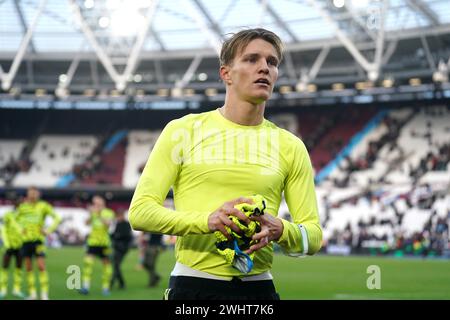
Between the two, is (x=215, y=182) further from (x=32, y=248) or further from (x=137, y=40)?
(x=137, y=40)

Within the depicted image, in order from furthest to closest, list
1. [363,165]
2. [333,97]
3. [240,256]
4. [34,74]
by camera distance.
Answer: [34,74] → [333,97] → [363,165] → [240,256]

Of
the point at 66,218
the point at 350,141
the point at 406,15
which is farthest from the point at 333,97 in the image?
the point at 66,218

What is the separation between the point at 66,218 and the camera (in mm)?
46500

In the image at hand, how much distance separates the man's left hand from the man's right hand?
6 cm

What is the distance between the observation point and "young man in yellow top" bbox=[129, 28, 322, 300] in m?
3.18

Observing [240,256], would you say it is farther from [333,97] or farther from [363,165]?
[333,97]

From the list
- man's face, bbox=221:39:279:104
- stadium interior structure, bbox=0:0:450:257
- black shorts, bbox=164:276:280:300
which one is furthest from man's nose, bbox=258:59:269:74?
stadium interior structure, bbox=0:0:450:257

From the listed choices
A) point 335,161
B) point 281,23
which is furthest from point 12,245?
point 335,161

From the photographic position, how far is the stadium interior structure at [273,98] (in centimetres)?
3656

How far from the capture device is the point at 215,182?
326 cm

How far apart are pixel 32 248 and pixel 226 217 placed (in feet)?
40.4

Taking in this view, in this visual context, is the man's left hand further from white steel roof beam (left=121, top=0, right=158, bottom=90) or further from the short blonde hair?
white steel roof beam (left=121, top=0, right=158, bottom=90)

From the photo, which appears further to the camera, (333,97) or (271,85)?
(333,97)
